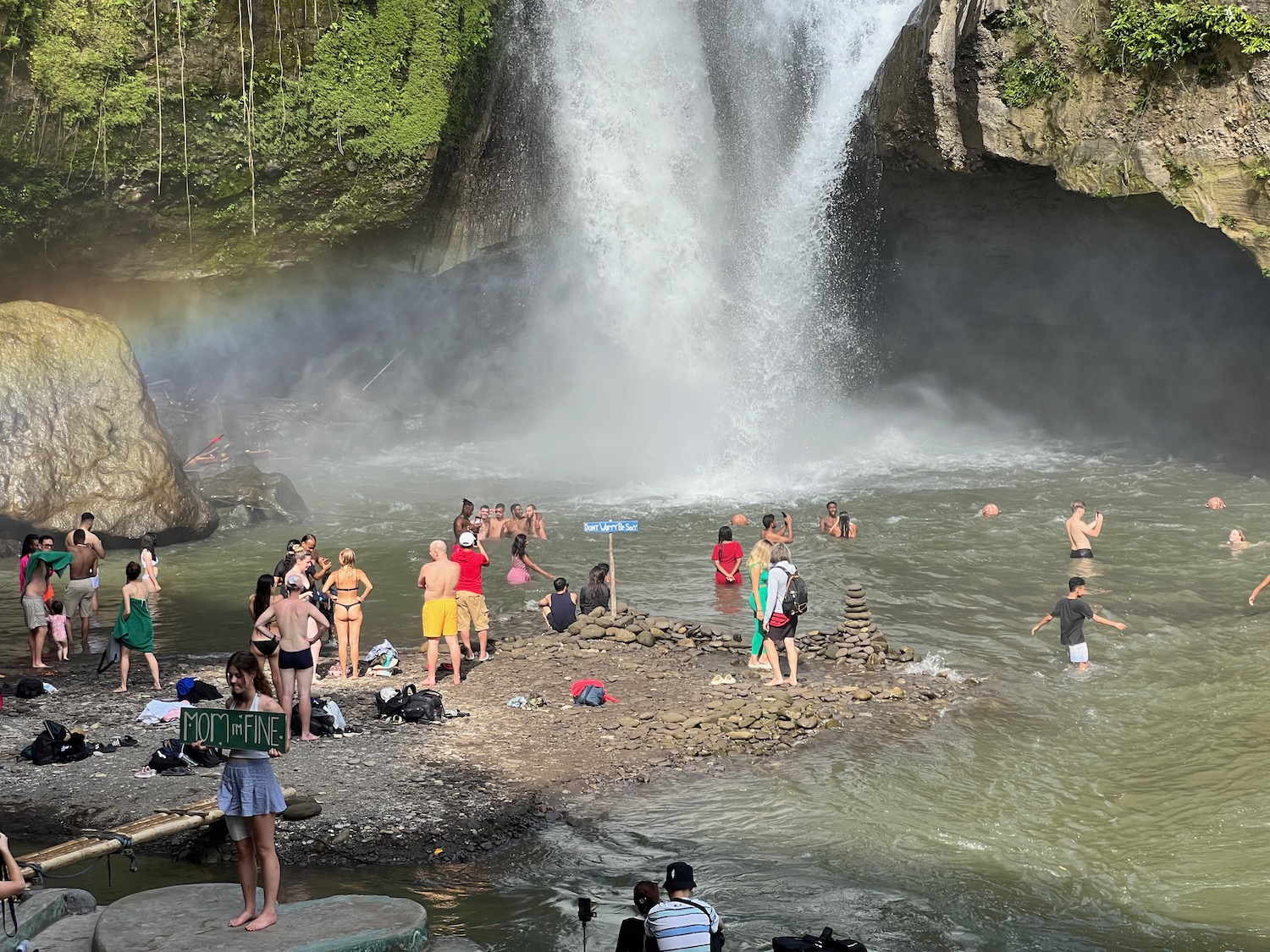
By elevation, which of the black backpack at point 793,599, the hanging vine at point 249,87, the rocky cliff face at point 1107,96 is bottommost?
the black backpack at point 793,599

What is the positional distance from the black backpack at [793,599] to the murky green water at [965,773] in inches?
64.5

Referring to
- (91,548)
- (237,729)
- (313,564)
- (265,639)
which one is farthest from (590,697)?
(91,548)

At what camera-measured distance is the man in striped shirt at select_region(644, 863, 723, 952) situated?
19.4 ft

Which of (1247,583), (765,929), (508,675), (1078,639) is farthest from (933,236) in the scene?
(765,929)

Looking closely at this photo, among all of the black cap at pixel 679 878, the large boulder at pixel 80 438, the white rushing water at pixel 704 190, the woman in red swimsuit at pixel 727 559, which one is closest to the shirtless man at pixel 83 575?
the large boulder at pixel 80 438

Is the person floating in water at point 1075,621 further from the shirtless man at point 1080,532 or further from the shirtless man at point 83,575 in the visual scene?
the shirtless man at point 83,575

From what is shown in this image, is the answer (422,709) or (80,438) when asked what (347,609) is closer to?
(422,709)

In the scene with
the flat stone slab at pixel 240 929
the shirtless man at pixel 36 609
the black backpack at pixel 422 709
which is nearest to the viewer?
the flat stone slab at pixel 240 929

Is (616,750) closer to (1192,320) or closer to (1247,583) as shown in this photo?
(1247,583)

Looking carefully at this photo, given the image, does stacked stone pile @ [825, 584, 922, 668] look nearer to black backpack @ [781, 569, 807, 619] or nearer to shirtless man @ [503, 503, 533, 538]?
black backpack @ [781, 569, 807, 619]

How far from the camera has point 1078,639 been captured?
41.7 ft

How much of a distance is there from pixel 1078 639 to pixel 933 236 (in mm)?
17646

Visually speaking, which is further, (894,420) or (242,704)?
(894,420)

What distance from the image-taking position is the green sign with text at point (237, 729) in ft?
21.4
